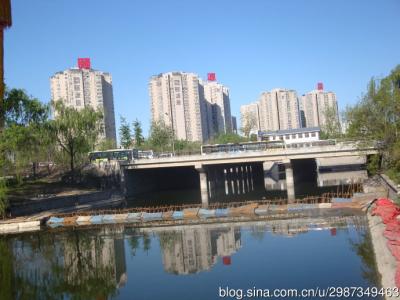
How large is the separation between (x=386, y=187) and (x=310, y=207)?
8.48m

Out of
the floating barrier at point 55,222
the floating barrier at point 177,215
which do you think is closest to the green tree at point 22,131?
the floating barrier at point 55,222

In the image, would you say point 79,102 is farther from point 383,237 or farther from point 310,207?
point 383,237

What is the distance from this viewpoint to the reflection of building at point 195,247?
→ 1124 inches

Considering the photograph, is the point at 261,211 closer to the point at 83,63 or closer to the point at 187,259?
the point at 187,259

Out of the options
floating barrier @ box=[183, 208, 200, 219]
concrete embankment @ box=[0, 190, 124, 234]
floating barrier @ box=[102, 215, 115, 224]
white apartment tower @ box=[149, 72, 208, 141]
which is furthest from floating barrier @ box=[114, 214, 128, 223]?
white apartment tower @ box=[149, 72, 208, 141]

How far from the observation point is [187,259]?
30.1 metres

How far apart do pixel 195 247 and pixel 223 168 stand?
59.8 metres

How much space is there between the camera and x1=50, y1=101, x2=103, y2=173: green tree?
66875 mm

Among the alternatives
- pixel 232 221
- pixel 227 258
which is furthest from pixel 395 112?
pixel 227 258

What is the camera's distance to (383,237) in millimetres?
27031

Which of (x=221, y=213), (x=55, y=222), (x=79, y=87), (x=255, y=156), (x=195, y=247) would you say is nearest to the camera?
(x=195, y=247)

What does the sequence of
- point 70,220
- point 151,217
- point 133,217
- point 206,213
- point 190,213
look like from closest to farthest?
point 190,213, point 206,213, point 151,217, point 133,217, point 70,220

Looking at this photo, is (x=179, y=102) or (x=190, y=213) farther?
(x=179, y=102)

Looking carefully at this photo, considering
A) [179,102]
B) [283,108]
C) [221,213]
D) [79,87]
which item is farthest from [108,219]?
[283,108]
